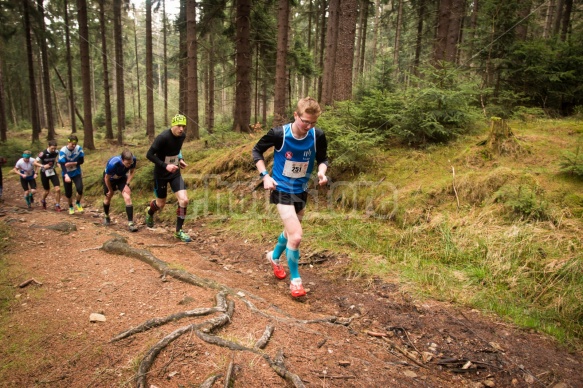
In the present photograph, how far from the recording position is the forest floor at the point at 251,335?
227 centimetres

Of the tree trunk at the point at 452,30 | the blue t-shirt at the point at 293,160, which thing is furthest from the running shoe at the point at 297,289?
the tree trunk at the point at 452,30

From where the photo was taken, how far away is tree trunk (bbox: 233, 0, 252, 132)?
42.4ft

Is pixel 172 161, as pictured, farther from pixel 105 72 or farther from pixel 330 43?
pixel 105 72

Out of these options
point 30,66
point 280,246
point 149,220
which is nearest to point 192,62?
point 149,220

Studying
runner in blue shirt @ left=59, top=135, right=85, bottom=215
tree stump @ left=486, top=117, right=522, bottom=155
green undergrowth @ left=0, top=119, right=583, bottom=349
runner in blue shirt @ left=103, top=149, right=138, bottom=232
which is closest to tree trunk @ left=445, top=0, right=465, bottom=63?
green undergrowth @ left=0, top=119, right=583, bottom=349

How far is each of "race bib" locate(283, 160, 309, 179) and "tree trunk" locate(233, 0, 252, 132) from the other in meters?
9.60

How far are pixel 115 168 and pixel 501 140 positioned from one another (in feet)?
28.3

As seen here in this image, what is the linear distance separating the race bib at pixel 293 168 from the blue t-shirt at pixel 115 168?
5.53m

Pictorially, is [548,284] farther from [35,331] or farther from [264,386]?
[35,331]

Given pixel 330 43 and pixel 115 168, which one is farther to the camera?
pixel 330 43

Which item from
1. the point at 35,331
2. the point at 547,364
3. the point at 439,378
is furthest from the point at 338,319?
the point at 35,331

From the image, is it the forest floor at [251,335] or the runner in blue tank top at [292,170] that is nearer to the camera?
the forest floor at [251,335]

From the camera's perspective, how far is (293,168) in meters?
4.31

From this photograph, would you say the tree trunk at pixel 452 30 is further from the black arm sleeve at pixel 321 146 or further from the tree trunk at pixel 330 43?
the black arm sleeve at pixel 321 146
